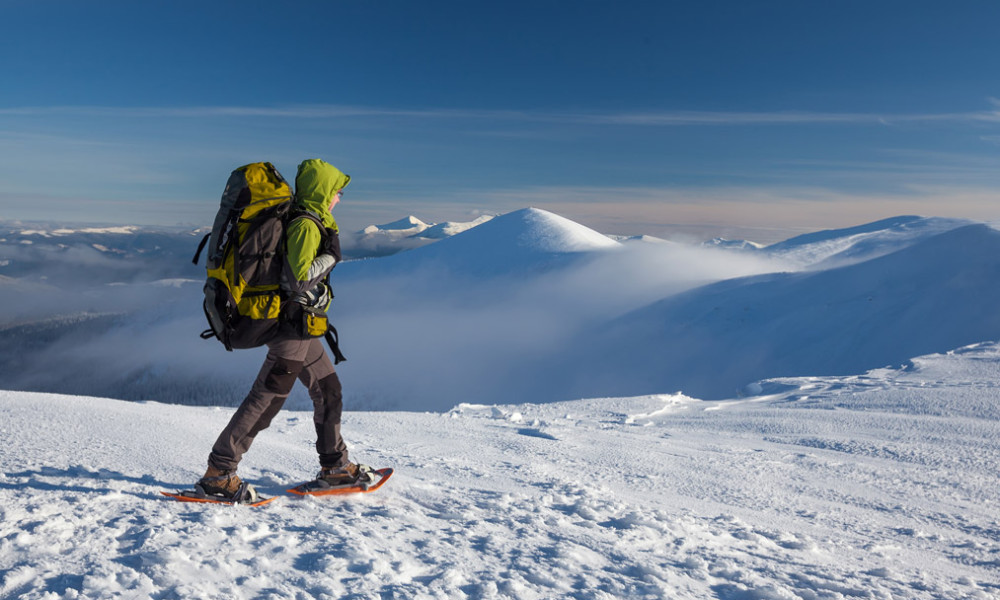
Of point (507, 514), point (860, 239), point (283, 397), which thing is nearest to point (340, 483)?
point (283, 397)

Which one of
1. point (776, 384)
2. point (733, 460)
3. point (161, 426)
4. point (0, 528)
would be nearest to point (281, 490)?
point (0, 528)

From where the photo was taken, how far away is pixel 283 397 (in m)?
3.94

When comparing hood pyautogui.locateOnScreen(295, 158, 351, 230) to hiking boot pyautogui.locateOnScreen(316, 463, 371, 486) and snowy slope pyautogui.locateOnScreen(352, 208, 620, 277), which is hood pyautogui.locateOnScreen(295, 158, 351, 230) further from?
snowy slope pyautogui.locateOnScreen(352, 208, 620, 277)

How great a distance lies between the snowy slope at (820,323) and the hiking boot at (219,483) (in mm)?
21891

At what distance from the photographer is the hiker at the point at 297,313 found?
11.6 ft

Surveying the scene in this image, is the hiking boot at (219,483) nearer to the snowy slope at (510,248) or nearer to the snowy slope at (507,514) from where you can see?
the snowy slope at (507,514)

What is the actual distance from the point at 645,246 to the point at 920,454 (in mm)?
67287

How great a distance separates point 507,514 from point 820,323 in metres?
31.0

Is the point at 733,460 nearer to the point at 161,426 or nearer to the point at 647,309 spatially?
the point at 161,426

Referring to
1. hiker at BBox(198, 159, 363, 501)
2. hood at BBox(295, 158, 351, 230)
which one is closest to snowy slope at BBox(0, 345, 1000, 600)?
hiker at BBox(198, 159, 363, 501)

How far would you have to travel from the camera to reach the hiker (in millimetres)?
3521

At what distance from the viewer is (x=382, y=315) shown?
2896 inches

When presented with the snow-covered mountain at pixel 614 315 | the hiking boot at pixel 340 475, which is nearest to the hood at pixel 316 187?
the hiking boot at pixel 340 475

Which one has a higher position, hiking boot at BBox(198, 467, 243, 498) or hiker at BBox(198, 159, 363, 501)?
hiker at BBox(198, 159, 363, 501)
